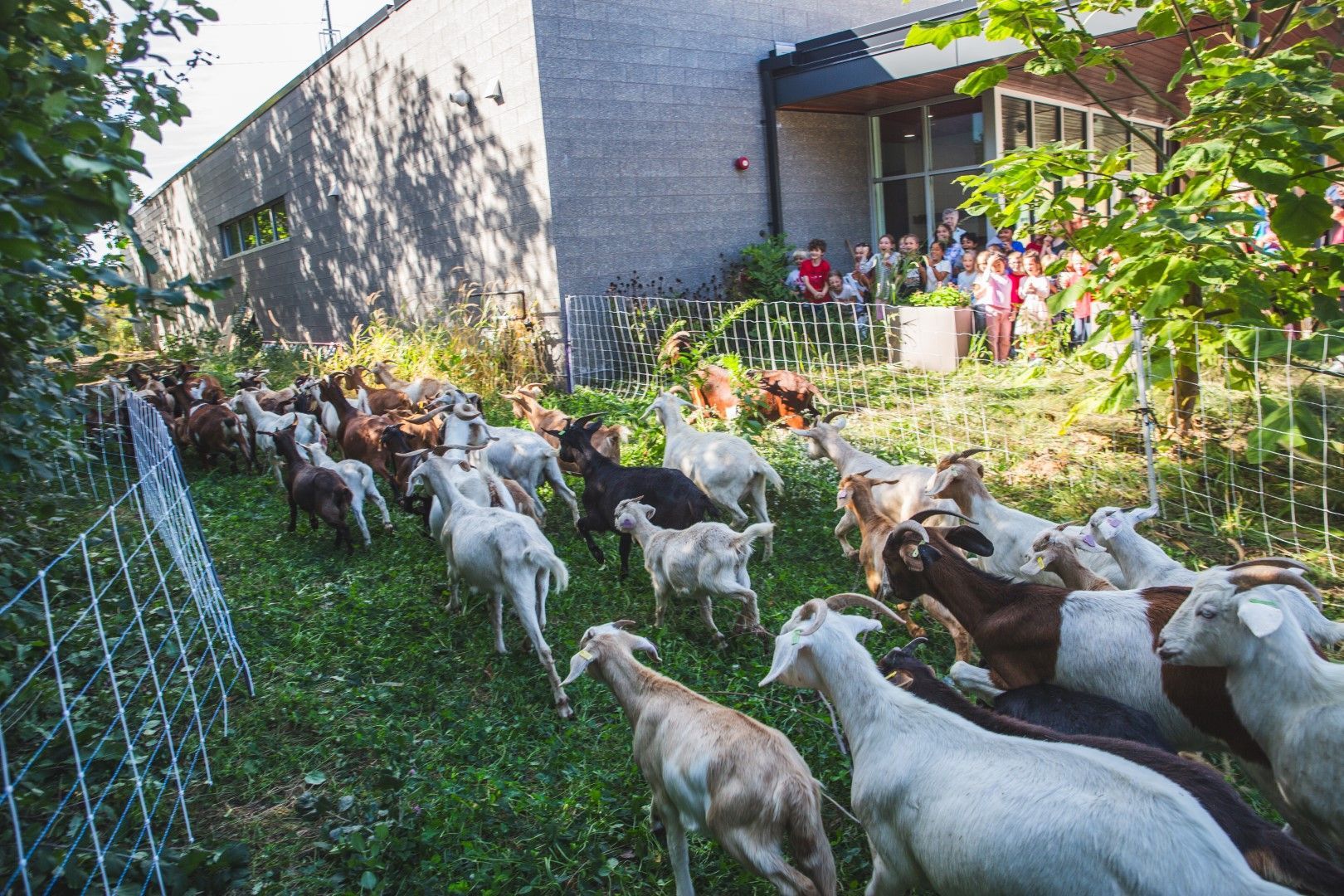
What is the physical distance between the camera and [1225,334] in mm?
5320

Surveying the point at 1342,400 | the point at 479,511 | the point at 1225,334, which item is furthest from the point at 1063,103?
the point at 479,511

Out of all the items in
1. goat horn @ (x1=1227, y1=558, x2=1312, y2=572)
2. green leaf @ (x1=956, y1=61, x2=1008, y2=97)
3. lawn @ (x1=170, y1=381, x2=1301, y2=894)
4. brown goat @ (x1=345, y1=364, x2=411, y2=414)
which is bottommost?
lawn @ (x1=170, y1=381, x2=1301, y2=894)

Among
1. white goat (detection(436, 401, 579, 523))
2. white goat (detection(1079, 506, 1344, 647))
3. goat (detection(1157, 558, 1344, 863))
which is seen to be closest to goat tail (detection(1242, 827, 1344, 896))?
goat (detection(1157, 558, 1344, 863))

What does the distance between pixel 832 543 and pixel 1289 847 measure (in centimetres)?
381

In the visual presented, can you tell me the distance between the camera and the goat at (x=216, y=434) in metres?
9.50

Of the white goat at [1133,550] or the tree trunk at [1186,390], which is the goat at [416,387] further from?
the white goat at [1133,550]

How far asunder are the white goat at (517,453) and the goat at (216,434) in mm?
3608

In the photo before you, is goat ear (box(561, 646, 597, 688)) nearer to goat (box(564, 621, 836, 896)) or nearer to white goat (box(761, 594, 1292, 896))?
goat (box(564, 621, 836, 896))

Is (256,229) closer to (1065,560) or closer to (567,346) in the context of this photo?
(567,346)

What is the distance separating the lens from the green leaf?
534 cm

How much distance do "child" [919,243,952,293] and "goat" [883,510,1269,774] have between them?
340 inches

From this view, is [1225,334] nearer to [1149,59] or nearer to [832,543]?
[832,543]

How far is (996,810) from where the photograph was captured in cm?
242

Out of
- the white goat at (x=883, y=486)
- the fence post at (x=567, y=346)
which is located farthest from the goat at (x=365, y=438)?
the white goat at (x=883, y=486)
